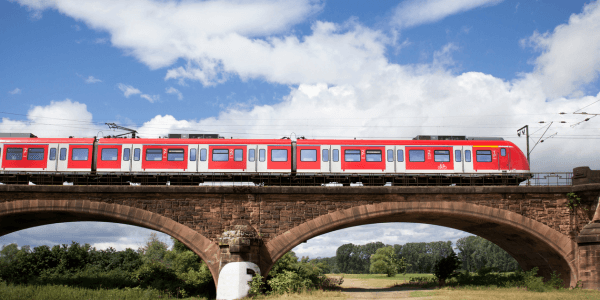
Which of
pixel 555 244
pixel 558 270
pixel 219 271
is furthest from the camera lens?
pixel 558 270

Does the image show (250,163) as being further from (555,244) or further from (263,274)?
(555,244)

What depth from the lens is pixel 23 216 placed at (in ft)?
70.1

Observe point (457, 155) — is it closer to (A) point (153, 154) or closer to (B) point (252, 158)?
(B) point (252, 158)

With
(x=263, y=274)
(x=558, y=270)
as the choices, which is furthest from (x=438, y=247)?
(x=263, y=274)

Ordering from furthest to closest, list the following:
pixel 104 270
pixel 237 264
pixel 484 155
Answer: pixel 104 270 → pixel 484 155 → pixel 237 264

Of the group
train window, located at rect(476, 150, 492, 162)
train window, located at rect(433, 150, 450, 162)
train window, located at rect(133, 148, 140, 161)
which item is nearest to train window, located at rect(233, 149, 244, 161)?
train window, located at rect(133, 148, 140, 161)

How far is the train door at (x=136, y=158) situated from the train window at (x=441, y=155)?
57.1ft

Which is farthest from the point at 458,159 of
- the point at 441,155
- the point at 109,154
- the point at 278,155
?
the point at 109,154

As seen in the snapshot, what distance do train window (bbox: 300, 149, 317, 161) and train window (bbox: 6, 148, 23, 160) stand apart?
645 inches

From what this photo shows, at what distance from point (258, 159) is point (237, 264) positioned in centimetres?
681

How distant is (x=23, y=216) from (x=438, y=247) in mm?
125030

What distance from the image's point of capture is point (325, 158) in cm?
2355

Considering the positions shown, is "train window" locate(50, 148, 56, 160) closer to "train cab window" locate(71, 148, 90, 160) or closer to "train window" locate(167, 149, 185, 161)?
"train cab window" locate(71, 148, 90, 160)

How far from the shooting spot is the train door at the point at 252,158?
2334 cm
